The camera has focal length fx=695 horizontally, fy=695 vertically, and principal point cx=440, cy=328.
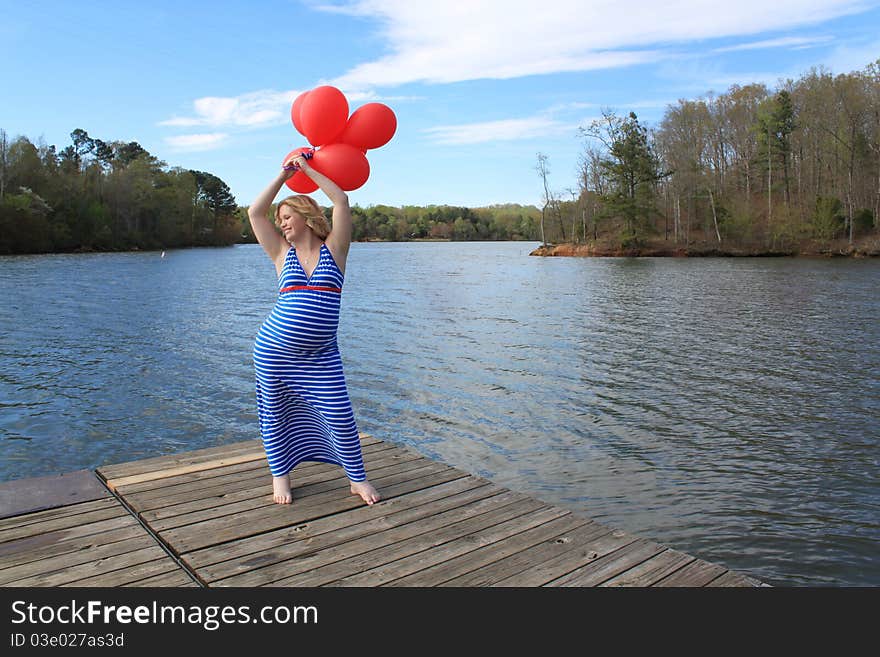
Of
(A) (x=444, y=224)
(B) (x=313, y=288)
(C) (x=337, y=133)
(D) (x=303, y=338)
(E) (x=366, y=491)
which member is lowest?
(E) (x=366, y=491)

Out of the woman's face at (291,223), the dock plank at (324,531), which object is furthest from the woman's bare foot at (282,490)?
the woman's face at (291,223)

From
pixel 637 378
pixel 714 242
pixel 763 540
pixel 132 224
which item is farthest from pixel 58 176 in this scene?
pixel 763 540

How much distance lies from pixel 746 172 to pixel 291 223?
73.0 meters

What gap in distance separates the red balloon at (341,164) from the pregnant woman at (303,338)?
0.08 metres

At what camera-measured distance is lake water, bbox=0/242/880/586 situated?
6516mm

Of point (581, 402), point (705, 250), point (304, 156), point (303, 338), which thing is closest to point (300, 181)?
point (304, 156)

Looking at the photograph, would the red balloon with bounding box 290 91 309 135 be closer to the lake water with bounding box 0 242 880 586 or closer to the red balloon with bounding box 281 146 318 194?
the red balloon with bounding box 281 146 318 194

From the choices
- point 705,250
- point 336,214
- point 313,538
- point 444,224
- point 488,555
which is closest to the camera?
point 488,555

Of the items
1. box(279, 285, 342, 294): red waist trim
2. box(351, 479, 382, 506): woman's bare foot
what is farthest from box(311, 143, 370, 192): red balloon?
box(351, 479, 382, 506): woman's bare foot

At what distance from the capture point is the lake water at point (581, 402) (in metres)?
6.52

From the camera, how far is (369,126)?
14.7 ft

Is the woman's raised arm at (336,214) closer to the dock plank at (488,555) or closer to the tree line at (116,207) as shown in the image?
the dock plank at (488,555)

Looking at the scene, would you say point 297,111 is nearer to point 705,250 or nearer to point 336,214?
point 336,214

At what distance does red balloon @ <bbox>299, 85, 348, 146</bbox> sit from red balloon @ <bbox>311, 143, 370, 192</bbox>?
0.10 metres
